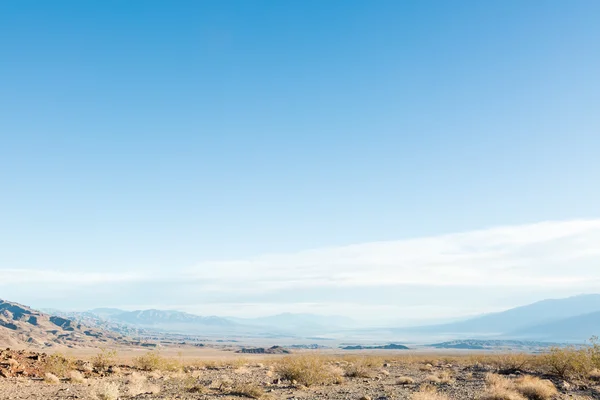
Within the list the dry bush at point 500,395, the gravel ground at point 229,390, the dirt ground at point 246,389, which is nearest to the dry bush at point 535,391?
the dirt ground at point 246,389

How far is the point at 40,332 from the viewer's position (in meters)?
144

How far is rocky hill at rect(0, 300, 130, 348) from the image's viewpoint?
122 m

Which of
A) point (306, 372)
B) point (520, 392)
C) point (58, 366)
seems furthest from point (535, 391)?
point (58, 366)

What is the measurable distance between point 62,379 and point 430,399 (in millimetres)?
20204

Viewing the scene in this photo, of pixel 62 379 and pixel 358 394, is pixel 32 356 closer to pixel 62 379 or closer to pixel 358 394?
pixel 62 379

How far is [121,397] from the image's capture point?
2025cm

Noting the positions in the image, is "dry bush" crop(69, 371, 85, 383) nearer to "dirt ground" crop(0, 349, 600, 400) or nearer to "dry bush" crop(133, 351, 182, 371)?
"dirt ground" crop(0, 349, 600, 400)

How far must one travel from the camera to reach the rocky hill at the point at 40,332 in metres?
122

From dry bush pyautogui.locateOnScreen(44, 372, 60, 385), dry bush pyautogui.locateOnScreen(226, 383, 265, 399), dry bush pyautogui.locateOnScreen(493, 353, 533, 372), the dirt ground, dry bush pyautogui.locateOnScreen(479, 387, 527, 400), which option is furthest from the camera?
dry bush pyautogui.locateOnScreen(493, 353, 533, 372)

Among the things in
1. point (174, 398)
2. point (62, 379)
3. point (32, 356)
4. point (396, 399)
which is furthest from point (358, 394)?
point (32, 356)

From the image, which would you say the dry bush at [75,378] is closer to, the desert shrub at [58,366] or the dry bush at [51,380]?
the dry bush at [51,380]

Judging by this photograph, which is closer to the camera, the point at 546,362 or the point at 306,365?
the point at 306,365

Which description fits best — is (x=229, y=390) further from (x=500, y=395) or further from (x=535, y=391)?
(x=535, y=391)

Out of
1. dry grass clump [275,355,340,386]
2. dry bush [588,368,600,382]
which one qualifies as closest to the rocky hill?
dry grass clump [275,355,340,386]
